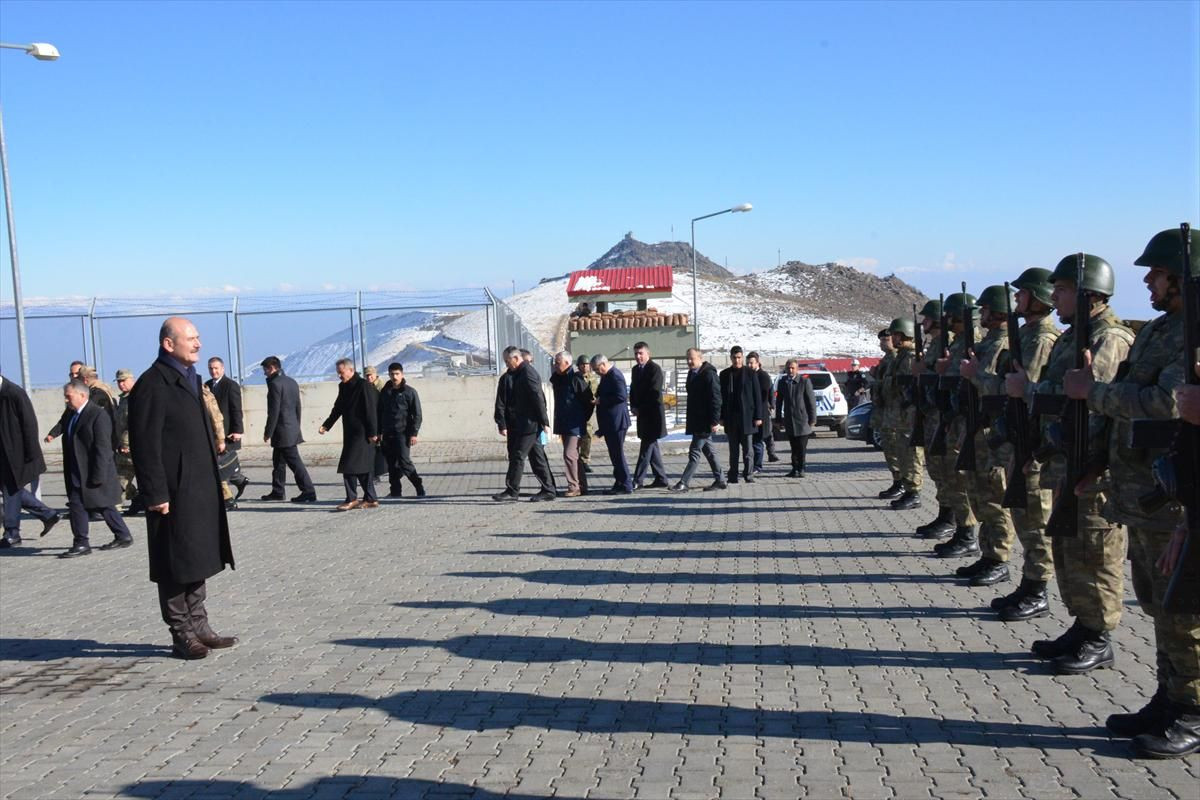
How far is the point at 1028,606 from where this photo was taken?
758cm

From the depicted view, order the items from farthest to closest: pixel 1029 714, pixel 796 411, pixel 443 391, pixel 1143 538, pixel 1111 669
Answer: pixel 443 391 < pixel 796 411 < pixel 1111 669 < pixel 1029 714 < pixel 1143 538

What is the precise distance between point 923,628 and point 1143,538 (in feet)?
8.26

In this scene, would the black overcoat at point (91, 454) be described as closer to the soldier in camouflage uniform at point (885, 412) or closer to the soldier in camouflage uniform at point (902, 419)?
the soldier in camouflage uniform at point (902, 419)

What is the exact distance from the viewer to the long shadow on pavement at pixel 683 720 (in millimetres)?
5309

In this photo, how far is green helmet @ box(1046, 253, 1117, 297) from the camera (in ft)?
20.6

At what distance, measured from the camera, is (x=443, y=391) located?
25.8m

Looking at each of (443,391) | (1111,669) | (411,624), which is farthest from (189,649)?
(443,391)

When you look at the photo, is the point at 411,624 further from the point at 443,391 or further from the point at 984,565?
the point at 443,391

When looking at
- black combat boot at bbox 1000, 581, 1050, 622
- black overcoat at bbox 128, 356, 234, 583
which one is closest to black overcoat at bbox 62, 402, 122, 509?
black overcoat at bbox 128, 356, 234, 583

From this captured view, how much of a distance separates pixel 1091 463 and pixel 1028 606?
2.19 meters

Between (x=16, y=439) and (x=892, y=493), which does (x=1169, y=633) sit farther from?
(x=16, y=439)

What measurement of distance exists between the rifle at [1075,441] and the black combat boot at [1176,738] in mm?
1142

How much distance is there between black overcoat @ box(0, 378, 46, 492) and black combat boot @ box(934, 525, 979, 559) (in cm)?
869

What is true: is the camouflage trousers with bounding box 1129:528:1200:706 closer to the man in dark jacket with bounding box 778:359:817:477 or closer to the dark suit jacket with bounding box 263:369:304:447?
the dark suit jacket with bounding box 263:369:304:447
